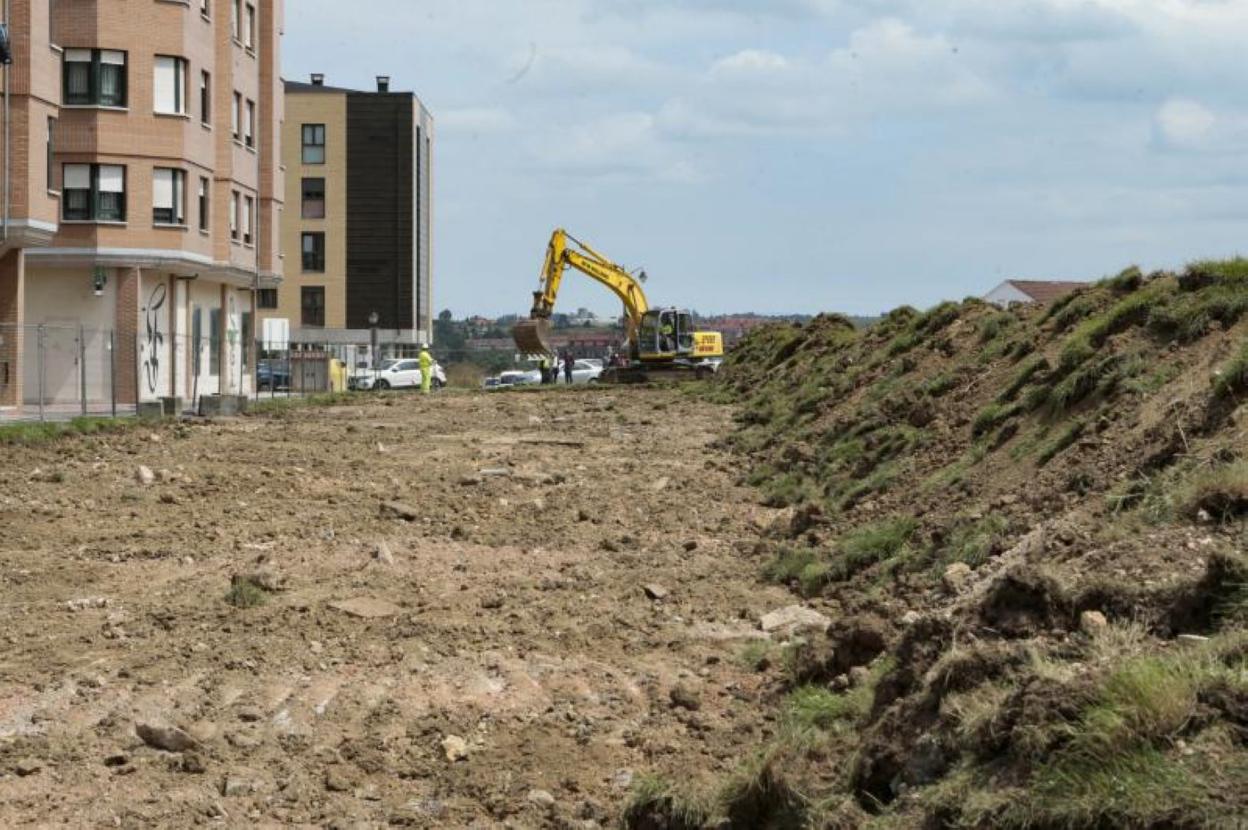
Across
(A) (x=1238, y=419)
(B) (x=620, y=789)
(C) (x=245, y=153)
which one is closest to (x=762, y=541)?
(A) (x=1238, y=419)

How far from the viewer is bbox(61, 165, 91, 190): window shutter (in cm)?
4544

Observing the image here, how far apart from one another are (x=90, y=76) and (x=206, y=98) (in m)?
5.65

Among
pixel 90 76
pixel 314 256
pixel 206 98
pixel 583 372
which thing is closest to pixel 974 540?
pixel 90 76

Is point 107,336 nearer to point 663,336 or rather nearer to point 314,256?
point 663,336

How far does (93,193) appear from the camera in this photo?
4556 centimetres

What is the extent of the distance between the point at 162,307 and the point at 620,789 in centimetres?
4271

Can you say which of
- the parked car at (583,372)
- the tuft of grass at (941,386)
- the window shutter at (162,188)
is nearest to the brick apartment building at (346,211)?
the parked car at (583,372)

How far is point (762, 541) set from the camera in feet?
51.2

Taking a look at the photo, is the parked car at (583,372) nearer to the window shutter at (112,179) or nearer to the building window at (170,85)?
the building window at (170,85)

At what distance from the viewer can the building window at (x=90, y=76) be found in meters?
45.5

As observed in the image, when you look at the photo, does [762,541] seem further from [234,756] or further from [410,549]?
[234,756]

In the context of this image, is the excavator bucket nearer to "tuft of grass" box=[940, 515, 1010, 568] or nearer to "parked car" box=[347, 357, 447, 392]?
"parked car" box=[347, 357, 447, 392]

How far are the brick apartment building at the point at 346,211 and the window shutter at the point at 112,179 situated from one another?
2061 inches

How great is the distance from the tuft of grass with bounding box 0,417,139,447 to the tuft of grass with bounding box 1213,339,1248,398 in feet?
60.2
